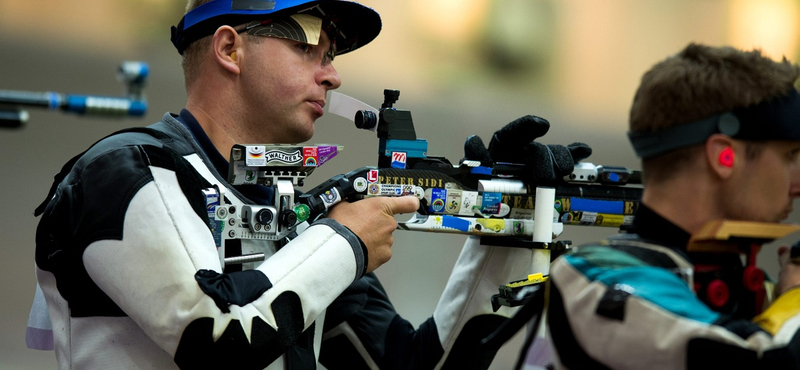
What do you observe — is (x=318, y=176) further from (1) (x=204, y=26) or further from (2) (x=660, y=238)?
(2) (x=660, y=238)

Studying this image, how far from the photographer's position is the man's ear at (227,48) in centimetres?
170

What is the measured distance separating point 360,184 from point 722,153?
0.80 m

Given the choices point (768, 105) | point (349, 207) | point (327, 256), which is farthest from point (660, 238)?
point (349, 207)

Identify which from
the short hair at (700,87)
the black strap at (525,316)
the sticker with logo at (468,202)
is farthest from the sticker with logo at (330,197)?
the short hair at (700,87)

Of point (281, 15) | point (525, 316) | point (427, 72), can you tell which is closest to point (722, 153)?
point (525, 316)

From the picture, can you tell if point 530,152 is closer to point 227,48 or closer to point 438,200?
point 438,200

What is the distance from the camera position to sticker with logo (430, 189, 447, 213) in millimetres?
1764

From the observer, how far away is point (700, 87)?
39.9 inches

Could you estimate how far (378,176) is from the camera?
66.7 inches

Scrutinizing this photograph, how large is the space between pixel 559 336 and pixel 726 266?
229 millimetres

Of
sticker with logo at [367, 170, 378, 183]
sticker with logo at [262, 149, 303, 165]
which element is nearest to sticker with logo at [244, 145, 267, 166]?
sticker with logo at [262, 149, 303, 165]

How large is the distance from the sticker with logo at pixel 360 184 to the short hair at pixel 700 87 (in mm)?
706

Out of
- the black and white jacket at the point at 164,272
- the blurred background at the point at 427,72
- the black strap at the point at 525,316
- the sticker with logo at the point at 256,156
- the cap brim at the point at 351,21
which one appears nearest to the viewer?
the black strap at the point at 525,316

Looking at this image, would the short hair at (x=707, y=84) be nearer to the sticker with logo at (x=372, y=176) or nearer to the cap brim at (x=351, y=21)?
the sticker with logo at (x=372, y=176)
